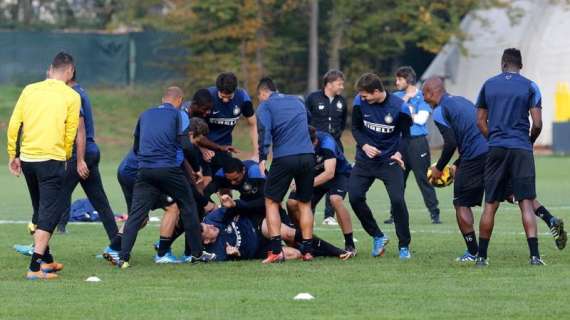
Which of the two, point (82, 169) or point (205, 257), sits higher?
point (82, 169)

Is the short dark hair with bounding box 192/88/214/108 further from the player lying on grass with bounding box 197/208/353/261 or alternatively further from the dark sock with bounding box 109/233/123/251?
the dark sock with bounding box 109/233/123/251

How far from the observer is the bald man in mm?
12617

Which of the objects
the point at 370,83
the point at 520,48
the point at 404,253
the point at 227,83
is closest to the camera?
the point at 370,83

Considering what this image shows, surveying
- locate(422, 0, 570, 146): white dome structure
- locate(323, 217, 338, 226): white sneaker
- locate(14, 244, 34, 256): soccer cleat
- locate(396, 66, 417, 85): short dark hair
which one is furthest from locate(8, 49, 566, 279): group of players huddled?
locate(422, 0, 570, 146): white dome structure

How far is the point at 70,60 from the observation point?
1225 cm

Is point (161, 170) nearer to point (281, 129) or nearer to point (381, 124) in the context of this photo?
point (281, 129)


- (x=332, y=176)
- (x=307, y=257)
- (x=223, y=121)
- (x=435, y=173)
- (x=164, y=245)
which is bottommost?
(x=307, y=257)

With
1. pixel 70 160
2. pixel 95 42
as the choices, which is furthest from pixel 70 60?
pixel 95 42

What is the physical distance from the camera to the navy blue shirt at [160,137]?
12.6 meters

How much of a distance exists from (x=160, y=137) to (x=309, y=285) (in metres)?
2.48

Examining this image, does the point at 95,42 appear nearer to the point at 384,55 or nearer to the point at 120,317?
the point at 384,55

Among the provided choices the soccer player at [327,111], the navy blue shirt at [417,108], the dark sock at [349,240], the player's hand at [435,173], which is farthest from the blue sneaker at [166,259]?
the navy blue shirt at [417,108]

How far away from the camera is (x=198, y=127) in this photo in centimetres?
1367

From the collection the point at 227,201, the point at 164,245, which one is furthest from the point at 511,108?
the point at 164,245
